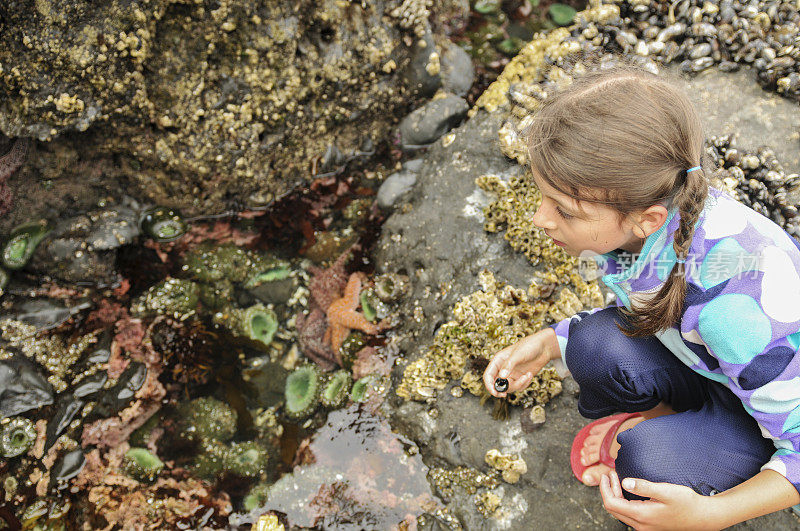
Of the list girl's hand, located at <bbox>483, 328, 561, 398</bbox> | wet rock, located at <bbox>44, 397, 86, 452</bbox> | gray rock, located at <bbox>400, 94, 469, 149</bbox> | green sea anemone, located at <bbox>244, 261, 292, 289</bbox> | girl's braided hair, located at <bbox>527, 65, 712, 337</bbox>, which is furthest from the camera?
gray rock, located at <bbox>400, 94, 469, 149</bbox>

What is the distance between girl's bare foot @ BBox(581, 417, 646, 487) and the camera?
2.67 meters

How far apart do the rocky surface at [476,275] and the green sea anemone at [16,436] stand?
2053 millimetres

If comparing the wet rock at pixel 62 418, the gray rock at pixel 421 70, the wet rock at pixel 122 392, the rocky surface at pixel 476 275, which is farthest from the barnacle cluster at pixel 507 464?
the gray rock at pixel 421 70

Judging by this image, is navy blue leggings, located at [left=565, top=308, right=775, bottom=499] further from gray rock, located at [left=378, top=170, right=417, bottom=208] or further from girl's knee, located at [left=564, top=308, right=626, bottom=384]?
gray rock, located at [left=378, top=170, right=417, bottom=208]

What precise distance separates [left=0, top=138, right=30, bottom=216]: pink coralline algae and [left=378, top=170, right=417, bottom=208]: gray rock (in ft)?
7.47

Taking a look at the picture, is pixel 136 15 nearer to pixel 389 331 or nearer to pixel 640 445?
pixel 389 331

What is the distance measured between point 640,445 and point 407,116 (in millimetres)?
2988

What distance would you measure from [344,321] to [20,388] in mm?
1893

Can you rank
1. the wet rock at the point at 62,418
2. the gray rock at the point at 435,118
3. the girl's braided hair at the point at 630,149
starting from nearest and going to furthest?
the girl's braided hair at the point at 630,149 < the wet rock at the point at 62,418 < the gray rock at the point at 435,118

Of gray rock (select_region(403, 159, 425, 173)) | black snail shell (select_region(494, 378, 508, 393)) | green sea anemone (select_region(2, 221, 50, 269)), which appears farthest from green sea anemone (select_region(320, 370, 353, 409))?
green sea anemone (select_region(2, 221, 50, 269))

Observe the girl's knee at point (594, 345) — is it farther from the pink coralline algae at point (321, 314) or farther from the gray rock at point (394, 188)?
the gray rock at point (394, 188)

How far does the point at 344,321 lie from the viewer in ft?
11.8

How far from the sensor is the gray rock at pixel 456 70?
178 inches

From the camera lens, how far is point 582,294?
3215 mm
